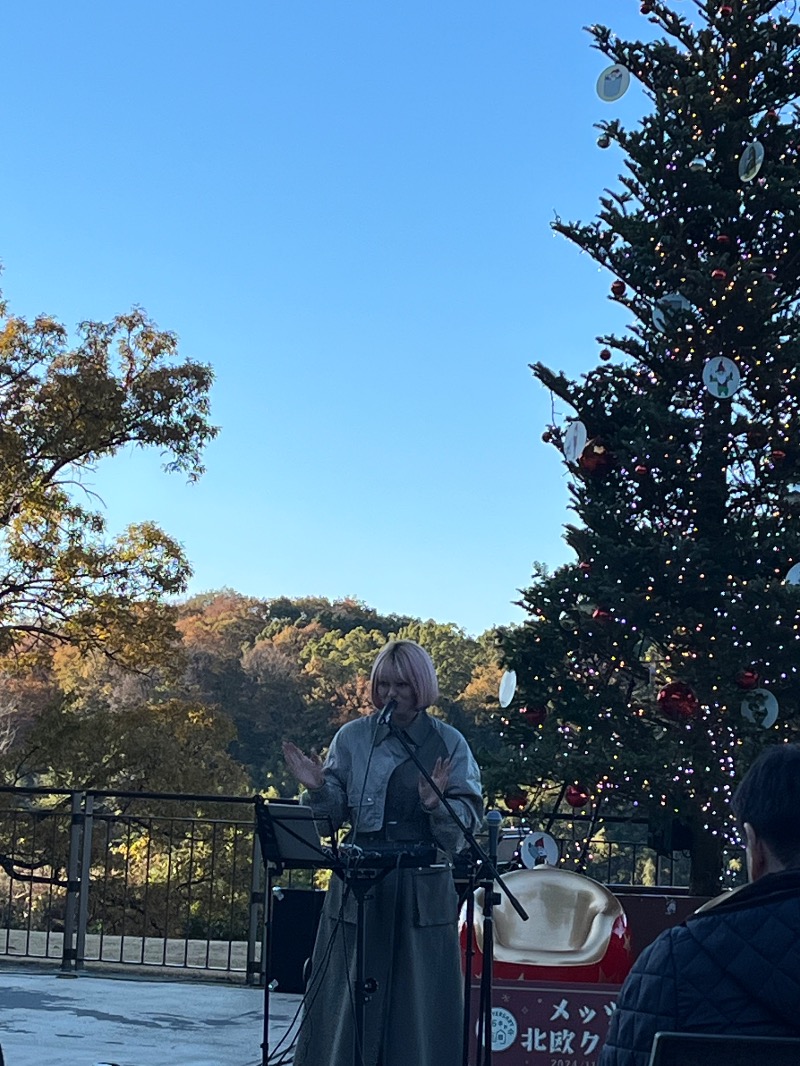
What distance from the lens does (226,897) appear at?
60.9 ft

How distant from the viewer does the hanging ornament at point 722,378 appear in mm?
7641

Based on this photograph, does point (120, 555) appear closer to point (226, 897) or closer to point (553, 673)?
point (226, 897)

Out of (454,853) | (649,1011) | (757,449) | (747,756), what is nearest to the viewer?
(649,1011)

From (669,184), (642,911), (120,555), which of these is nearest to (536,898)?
(642,911)

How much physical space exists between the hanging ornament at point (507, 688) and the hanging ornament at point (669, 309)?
2338 mm

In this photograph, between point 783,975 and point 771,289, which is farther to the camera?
point 771,289

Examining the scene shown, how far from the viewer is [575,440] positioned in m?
8.09

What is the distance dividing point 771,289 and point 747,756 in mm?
2690

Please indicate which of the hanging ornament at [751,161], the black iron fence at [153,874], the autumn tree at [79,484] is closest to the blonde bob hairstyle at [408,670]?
the black iron fence at [153,874]

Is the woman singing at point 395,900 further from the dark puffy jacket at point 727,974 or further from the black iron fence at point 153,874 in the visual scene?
the dark puffy jacket at point 727,974

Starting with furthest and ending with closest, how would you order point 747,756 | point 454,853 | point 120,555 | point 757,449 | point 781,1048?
point 120,555
point 757,449
point 747,756
point 454,853
point 781,1048

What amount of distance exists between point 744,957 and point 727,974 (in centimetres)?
4

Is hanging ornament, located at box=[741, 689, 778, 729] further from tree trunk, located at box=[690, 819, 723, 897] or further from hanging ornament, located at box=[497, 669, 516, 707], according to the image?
hanging ornament, located at box=[497, 669, 516, 707]

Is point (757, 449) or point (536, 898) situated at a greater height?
point (757, 449)
